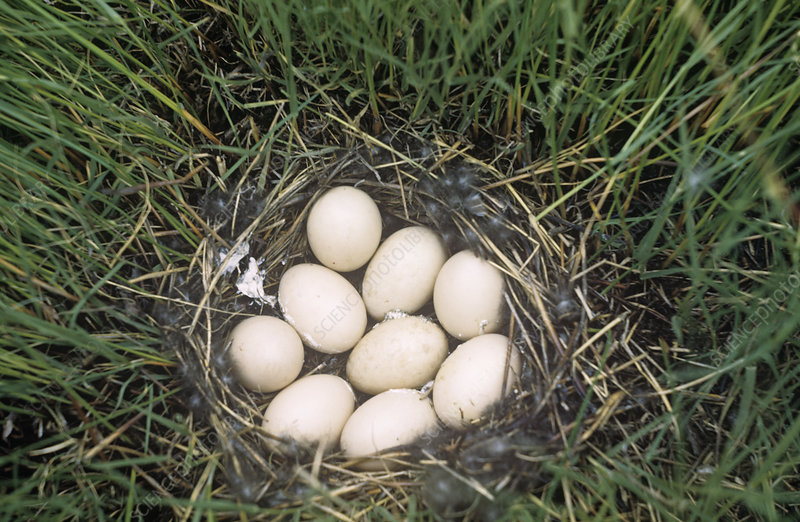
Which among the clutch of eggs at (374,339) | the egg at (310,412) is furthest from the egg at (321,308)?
the egg at (310,412)

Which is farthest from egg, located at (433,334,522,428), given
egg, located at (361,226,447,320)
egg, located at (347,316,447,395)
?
egg, located at (361,226,447,320)

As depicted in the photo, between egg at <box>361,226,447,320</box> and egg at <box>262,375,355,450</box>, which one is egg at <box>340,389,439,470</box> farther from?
egg at <box>361,226,447,320</box>

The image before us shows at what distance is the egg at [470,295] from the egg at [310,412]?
401 millimetres

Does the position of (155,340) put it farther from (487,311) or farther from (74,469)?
(487,311)

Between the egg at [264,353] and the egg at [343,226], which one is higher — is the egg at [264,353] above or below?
below

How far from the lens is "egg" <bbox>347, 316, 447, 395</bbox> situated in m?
1.46

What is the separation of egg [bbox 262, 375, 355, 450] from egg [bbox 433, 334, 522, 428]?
285 mm

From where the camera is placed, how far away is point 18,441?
3.83 ft

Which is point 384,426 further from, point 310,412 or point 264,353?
point 264,353

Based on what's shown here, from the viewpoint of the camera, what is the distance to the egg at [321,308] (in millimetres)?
1516

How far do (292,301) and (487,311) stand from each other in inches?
23.4

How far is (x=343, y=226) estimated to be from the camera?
149cm

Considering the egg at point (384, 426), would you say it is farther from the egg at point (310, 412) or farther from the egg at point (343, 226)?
the egg at point (343, 226)

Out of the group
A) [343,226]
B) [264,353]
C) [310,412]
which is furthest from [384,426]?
[343,226]
